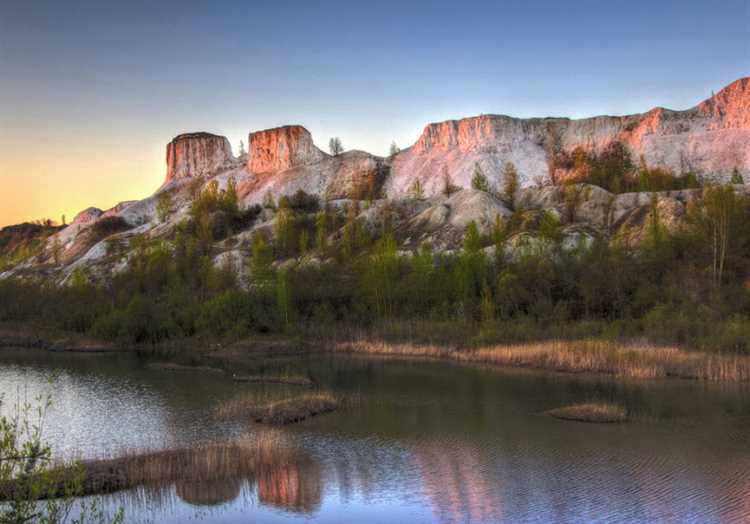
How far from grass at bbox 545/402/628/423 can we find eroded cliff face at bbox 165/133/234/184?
468 feet

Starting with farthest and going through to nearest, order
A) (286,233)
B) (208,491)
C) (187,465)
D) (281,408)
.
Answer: (286,233)
(281,408)
(187,465)
(208,491)

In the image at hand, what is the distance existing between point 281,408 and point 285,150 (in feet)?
402

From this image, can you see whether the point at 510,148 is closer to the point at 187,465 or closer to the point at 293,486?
the point at 187,465

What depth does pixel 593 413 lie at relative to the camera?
24609 millimetres

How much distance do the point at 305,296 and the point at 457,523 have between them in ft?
137

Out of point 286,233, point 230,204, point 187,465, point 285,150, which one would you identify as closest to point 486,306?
point 187,465

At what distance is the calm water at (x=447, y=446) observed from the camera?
50.8 feet

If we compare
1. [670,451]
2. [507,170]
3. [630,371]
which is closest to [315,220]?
[507,170]

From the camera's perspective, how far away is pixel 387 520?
1485 cm

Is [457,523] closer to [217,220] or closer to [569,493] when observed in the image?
[569,493]

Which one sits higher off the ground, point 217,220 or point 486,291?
point 217,220

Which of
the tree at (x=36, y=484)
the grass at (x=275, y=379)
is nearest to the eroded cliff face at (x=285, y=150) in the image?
the grass at (x=275, y=379)

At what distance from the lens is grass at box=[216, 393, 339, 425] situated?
25.0 m

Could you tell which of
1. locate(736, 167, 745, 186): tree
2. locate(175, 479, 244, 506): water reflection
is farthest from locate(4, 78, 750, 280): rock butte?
locate(175, 479, 244, 506): water reflection
